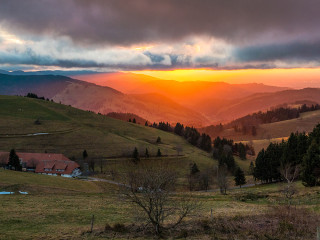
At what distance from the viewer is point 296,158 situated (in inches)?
2458

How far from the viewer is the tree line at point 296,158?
4778 centimetres

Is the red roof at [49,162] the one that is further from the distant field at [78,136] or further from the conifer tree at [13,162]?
the distant field at [78,136]

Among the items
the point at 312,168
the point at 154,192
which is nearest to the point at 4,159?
the point at 154,192

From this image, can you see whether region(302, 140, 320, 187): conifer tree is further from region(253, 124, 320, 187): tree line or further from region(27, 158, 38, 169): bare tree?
region(27, 158, 38, 169): bare tree

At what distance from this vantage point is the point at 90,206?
35.0 metres

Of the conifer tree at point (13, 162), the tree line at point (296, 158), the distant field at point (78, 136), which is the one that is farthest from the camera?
the distant field at point (78, 136)

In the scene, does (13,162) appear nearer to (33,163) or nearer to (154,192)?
(33,163)

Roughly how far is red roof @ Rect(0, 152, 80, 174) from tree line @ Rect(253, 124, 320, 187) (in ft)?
221

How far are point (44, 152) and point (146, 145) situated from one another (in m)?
46.2

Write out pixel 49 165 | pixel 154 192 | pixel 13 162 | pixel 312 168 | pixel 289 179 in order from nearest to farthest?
pixel 154 192 < pixel 312 168 < pixel 289 179 < pixel 13 162 < pixel 49 165

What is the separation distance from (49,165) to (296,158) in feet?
276

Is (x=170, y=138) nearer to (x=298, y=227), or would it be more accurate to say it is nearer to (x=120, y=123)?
(x=120, y=123)

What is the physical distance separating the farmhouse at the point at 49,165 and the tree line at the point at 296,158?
216 feet

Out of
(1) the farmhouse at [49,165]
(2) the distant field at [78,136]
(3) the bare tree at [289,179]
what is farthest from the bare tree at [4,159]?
(3) the bare tree at [289,179]
